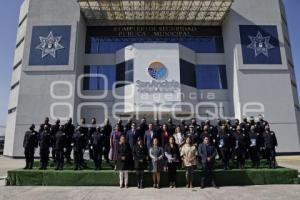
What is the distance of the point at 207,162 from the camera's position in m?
8.84

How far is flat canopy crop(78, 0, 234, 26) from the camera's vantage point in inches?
918

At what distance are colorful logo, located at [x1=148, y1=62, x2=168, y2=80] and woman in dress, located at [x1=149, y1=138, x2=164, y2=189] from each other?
14282 millimetres

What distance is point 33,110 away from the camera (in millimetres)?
21406

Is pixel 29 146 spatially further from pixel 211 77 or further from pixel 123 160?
pixel 211 77

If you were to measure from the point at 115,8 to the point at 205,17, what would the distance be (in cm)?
930

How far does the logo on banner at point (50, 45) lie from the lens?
878 inches

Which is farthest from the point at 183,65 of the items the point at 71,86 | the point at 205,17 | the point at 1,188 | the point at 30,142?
the point at 1,188

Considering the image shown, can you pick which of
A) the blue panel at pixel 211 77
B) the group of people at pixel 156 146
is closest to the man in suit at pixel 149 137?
the group of people at pixel 156 146

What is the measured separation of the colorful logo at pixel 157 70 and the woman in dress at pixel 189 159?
14160 millimetres

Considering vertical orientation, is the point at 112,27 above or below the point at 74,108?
Result: above

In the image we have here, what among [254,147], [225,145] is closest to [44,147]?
[225,145]

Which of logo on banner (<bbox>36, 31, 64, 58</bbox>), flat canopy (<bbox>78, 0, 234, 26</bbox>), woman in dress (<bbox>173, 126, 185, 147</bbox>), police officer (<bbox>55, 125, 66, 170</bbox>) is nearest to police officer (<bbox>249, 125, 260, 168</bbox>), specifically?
woman in dress (<bbox>173, 126, 185, 147</bbox>)

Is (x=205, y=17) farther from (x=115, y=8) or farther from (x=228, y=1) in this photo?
Result: (x=115, y=8)

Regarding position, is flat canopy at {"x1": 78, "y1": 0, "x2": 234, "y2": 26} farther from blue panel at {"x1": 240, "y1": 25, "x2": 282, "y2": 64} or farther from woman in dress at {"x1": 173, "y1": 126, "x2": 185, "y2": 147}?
woman in dress at {"x1": 173, "y1": 126, "x2": 185, "y2": 147}
